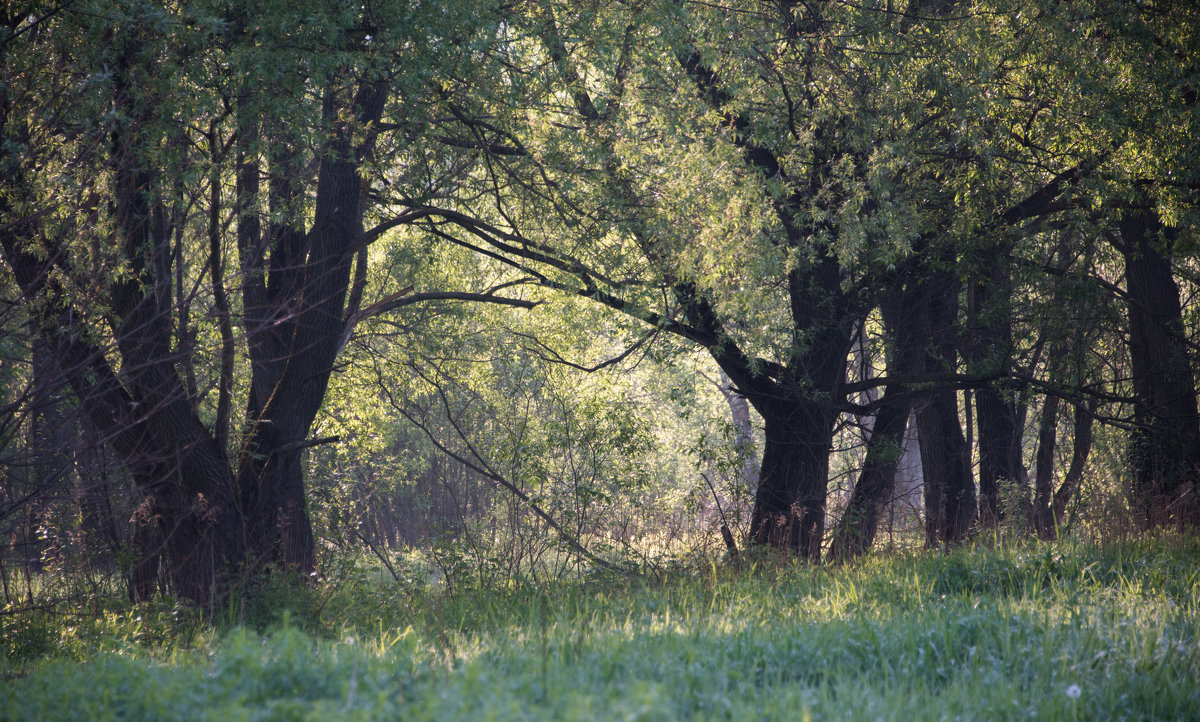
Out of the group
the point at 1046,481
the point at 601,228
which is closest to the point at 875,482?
the point at 1046,481

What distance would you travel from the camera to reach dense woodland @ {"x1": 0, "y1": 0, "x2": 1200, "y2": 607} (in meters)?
7.55

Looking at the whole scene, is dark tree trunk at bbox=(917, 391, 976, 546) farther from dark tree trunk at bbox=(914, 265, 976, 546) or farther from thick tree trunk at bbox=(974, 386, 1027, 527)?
thick tree trunk at bbox=(974, 386, 1027, 527)

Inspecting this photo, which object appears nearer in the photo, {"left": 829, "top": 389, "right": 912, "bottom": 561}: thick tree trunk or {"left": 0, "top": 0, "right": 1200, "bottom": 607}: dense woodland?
{"left": 0, "top": 0, "right": 1200, "bottom": 607}: dense woodland

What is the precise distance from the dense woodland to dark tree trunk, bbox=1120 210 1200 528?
0.05 metres

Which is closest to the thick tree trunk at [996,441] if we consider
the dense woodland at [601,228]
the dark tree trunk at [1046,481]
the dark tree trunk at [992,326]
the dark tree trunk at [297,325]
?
the dark tree trunk at [1046,481]

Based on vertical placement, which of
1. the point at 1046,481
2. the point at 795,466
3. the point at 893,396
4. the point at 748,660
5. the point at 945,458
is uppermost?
the point at 893,396

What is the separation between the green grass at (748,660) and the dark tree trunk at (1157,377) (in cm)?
436

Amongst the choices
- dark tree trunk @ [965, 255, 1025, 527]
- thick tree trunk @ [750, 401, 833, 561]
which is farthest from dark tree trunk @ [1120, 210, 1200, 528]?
thick tree trunk @ [750, 401, 833, 561]

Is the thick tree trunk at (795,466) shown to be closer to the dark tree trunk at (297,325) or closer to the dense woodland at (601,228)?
the dense woodland at (601,228)

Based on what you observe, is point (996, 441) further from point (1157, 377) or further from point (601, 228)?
point (601, 228)

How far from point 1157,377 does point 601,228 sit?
7834 mm

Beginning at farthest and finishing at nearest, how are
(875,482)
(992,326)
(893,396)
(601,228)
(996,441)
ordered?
(996,441)
(875,482)
(893,396)
(992,326)
(601,228)

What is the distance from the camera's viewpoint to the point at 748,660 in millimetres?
4777

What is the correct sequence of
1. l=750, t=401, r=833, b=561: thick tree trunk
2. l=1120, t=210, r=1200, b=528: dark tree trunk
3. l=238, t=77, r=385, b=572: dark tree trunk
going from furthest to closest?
l=750, t=401, r=833, b=561: thick tree trunk < l=1120, t=210, r=1200, b=528: dark tree trunk < l=238, t=77, r=385, b=572: dark tree trunk
